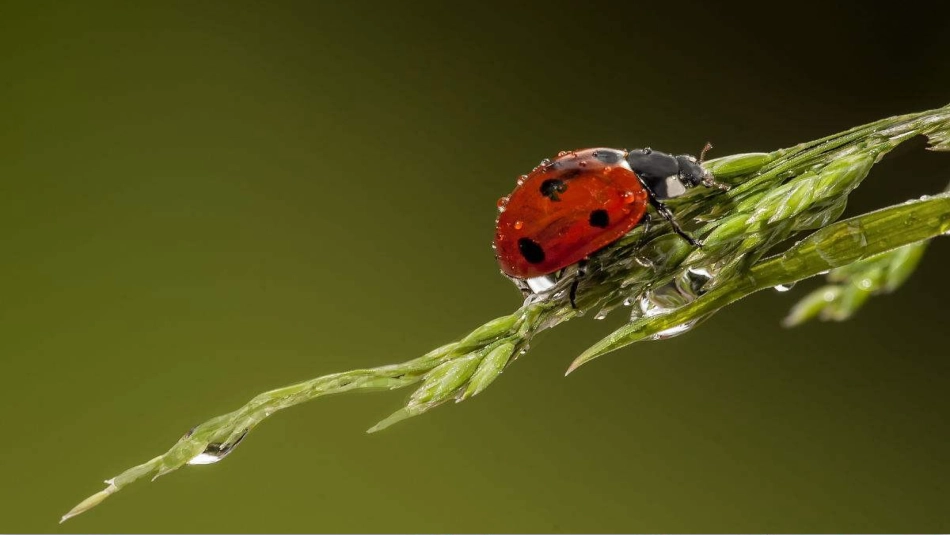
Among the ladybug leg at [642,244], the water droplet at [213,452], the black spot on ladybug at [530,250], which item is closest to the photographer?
the water droplet at [213,452]

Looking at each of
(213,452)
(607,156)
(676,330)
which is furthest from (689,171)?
(213,452)

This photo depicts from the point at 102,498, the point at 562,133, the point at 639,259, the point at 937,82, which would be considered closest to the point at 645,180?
the point at 639,259

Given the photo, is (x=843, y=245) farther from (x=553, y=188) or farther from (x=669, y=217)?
(x=553, y=188)

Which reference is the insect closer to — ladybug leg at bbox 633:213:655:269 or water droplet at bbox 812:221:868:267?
ladybug leg at bbox 633:213:655:269

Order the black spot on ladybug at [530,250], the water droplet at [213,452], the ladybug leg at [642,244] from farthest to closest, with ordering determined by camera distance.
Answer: the black spot on ladybug at [530,250]
the ladybug leg at [642,244]
the water droplet at [213,452]

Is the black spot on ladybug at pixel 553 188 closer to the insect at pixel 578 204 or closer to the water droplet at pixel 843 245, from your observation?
the insect at pixel 578 204

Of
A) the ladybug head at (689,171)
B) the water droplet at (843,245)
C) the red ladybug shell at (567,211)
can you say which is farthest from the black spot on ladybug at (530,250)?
the water droplet at (843,245)

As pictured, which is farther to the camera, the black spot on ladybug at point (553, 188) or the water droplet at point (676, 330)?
the black spot on ladybug at point (553, 188)

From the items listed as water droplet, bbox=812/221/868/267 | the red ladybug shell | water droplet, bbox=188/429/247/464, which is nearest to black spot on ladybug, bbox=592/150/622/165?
the red ladybug shell
